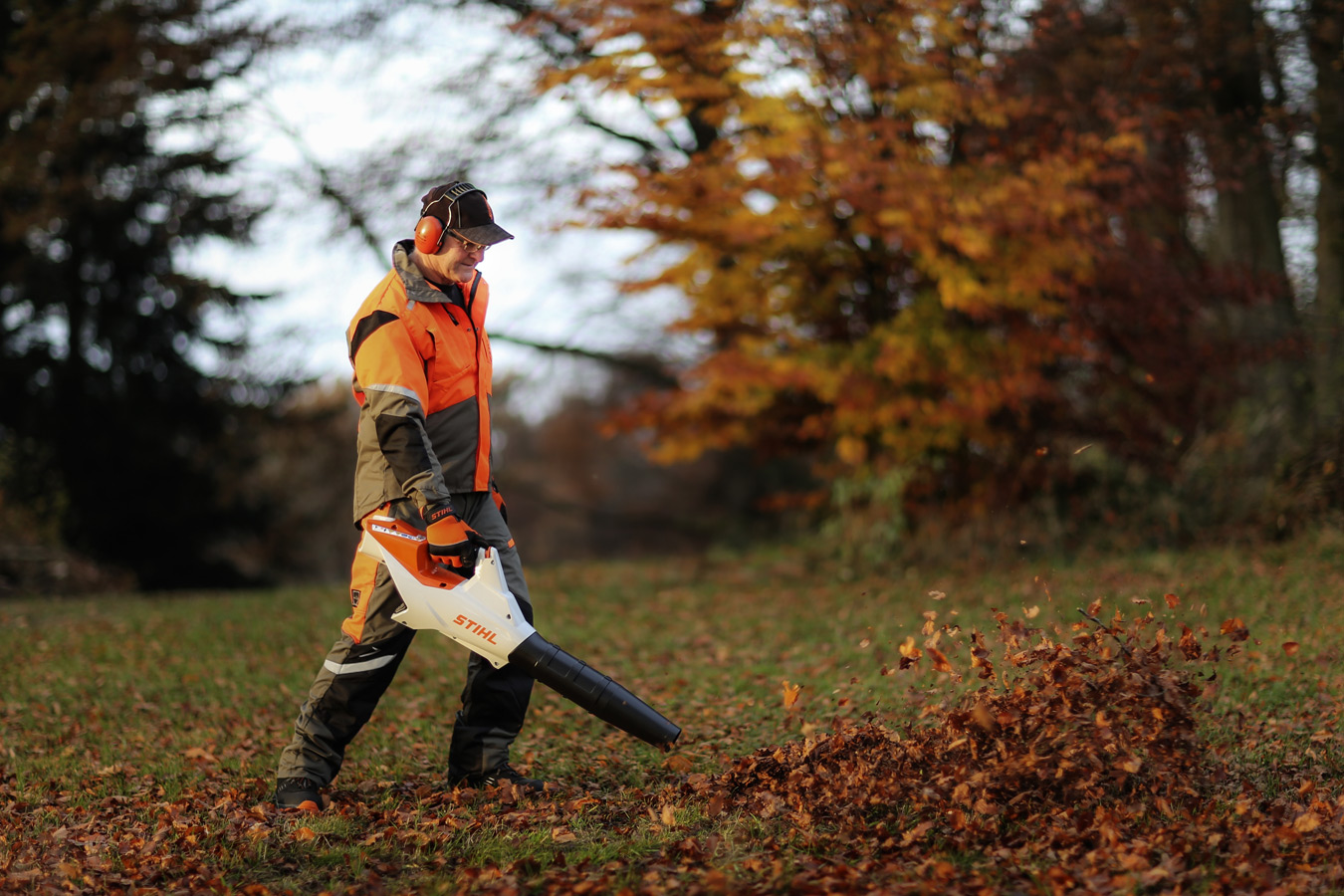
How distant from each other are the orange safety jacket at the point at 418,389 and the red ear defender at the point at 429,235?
10 cm

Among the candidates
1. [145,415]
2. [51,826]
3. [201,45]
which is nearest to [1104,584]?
[51,826]

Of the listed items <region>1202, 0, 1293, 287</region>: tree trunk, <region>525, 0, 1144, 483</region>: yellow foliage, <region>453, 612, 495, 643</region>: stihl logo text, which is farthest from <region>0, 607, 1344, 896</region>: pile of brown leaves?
<region>1202, 0, 1293, 287</region>: tree trunk

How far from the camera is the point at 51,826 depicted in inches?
170

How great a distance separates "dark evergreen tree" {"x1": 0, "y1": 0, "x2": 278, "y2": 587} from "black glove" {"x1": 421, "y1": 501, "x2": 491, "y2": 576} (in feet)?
38.7

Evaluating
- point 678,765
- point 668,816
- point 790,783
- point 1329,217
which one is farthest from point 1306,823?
point 1329,217

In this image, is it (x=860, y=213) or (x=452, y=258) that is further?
(x=860, y=213)

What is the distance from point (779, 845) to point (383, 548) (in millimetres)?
1758

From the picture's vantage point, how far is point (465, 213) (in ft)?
13.8

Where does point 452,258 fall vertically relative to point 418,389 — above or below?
above

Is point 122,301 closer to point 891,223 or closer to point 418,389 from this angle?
point 891,223

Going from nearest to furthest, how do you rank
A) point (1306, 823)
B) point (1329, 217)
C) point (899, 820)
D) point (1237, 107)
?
point (1306, 823) < point (899, 820) < point (1237, 107) < point (1329, 217)

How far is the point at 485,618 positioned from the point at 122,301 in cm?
1488

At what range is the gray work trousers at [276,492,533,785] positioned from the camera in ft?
13.8

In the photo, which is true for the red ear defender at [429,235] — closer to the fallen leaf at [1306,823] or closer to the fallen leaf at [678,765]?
the fallen leaf at [678,765]
